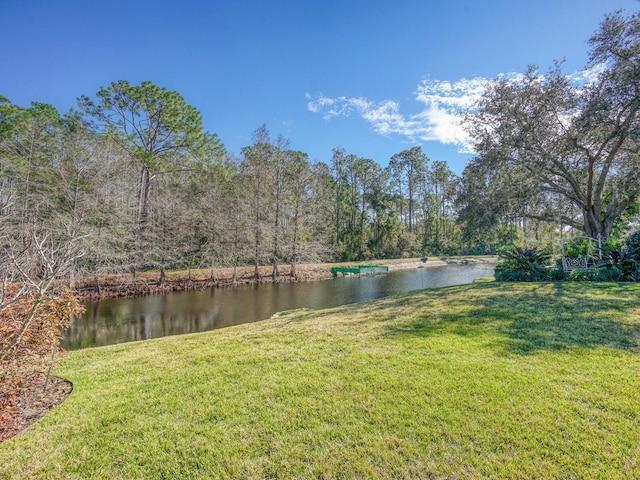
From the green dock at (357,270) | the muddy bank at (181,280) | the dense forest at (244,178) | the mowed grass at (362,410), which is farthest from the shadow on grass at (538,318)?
the green dock at (357,270)

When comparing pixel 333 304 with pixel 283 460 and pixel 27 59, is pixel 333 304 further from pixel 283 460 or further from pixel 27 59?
pixel 27 59

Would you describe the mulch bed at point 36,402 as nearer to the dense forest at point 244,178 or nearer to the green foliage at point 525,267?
the dense forest at point 244,178

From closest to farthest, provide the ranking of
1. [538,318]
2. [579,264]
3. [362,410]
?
[362,410] < [538,318] < [579,264]

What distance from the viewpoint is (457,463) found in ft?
6.57

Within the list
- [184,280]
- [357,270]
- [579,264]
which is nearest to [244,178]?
[184,280]

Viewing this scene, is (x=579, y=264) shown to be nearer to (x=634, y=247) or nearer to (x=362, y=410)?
(x=634, y=247)

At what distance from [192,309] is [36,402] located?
28.1 feet

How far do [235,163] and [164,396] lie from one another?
20764 millimetres

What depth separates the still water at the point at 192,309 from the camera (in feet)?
28.7

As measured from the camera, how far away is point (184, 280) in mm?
17594

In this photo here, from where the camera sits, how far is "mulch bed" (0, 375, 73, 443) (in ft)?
9.10

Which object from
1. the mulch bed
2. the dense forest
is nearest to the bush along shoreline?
the dense forest

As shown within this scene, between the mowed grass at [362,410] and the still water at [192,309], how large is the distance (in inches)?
167

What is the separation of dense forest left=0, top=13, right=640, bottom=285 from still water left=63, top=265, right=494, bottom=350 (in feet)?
7.53
